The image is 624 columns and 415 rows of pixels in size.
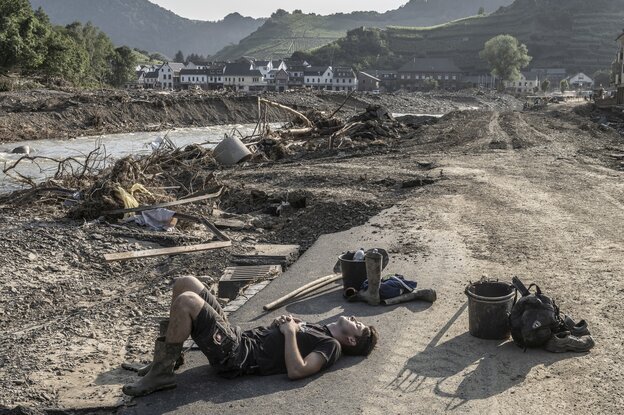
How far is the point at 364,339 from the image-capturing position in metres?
6.23

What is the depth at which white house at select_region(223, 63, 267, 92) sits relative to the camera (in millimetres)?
148125

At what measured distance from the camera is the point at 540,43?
181 m

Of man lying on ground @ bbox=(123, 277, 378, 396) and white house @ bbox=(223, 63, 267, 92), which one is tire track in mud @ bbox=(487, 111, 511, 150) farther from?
white house @ bbox=(223, 63, 267, 92)

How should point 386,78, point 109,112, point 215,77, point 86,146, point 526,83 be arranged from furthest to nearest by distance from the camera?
point 386,78 < point 526,83 < point 215,77 < point 109,112 < point 86,146

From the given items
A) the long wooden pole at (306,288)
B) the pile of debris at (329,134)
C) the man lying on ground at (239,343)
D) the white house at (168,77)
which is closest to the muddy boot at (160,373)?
the man lying on ground at (239,343)

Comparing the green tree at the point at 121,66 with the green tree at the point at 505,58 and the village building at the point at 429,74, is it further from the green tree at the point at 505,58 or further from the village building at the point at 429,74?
the village building at the point at 429,74

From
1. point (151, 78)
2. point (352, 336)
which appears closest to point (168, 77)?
point (151, 78)

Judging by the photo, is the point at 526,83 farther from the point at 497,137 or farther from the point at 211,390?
the point at 211,390

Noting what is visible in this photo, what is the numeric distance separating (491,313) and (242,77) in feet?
479

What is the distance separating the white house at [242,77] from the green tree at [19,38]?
88.1m

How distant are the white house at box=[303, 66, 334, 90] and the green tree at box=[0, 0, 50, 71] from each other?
96.0 metres

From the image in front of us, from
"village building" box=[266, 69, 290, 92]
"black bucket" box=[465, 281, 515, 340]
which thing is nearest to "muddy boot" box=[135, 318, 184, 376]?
"black bucket" box=[465, 281, 515, 340]

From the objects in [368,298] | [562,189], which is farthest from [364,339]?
[562,189]

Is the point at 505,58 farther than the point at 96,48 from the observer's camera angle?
Yes
